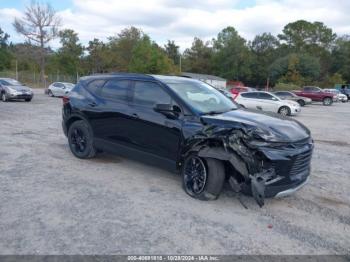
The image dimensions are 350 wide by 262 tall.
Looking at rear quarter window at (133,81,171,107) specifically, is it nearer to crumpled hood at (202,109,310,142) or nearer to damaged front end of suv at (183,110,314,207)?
crumpled hood at (202,109,310,142)

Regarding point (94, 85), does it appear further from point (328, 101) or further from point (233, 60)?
point (233, 60)

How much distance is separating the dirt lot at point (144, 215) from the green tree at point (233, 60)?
71.1 metres

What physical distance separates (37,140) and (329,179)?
691 centimetres

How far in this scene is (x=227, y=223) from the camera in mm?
3877

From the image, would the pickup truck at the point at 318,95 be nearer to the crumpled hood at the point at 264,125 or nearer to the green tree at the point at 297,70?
the crumpled hood at the point at 264,125

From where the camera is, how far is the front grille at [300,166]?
13.8 ft

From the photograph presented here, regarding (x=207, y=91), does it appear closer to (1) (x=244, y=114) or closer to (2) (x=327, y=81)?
(1) (x=244, y=114)

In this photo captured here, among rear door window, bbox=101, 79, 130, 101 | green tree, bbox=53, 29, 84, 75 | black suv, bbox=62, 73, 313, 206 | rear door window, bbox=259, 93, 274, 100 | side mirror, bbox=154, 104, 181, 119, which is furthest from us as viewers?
green tree, bbox=53, 29, 84, 75

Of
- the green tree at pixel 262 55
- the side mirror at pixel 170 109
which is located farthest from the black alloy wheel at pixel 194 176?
the green tree at pixel 262 55

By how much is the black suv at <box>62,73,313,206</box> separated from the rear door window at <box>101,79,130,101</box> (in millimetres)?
19

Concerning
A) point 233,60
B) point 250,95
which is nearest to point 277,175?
point 250,95

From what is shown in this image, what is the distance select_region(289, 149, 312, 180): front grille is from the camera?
13.8 feet

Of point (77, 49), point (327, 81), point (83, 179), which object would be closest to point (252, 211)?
point (83, 179)

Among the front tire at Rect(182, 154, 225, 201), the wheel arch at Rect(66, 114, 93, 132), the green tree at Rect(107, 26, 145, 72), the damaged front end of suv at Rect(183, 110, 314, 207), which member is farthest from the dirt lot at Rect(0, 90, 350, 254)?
the green tree at Rect(107, 26, 145, 72)
